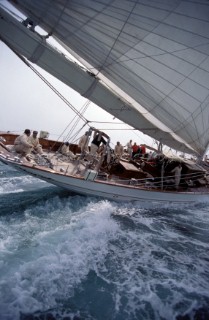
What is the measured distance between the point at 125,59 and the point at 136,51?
456mm

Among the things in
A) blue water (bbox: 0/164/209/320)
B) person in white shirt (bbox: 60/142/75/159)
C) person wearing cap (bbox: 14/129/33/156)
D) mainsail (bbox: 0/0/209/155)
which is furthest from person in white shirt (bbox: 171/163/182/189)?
person wearing cap (bbox: 14/129/33/156)

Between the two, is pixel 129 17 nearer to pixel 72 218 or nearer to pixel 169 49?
pixel 169 49

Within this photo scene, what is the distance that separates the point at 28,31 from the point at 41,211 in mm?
6174

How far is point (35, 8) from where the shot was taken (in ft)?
25.9

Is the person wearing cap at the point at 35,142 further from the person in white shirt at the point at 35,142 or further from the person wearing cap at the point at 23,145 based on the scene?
the person wearing cap at the point at 23,145

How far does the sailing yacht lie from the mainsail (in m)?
0.03

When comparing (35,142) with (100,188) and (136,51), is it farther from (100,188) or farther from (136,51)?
(136,51)

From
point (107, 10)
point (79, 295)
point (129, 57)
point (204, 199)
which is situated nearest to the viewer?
point (79, 295)

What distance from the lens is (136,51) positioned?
8781 mm

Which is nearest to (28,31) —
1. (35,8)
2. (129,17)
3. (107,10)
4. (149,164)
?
(35,8)

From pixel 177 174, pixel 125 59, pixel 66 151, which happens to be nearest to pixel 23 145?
pixel 66 151

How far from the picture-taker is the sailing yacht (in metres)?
7.82

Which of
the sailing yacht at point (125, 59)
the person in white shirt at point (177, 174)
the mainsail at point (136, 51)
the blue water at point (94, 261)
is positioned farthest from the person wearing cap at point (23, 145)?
the person in white shirt at point (177, 174)

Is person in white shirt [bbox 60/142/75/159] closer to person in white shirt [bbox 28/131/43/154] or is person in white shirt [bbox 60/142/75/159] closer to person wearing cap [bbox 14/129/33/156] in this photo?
person in white shirt [bbox 28/131/43/154]
